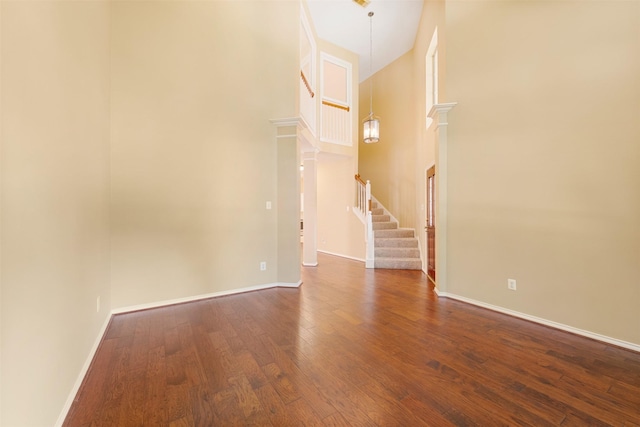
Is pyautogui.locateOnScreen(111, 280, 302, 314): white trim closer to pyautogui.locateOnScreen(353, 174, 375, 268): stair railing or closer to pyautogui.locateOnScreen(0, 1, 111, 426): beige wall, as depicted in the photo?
pyautogui.locateOnScreen(0, 1, 111, 426): beige wall

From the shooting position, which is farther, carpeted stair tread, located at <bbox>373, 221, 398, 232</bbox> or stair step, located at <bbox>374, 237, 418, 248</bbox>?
carpeted stair tread, located at <bbox>373, 221, 398, 232</bbox>

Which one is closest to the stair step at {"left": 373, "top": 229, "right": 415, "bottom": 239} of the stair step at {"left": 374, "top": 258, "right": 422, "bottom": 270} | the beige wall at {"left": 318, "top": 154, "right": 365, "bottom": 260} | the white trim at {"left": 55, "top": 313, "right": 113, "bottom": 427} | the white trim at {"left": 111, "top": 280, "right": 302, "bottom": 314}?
the beige wall at {"left": 318, "top": 154, "right": 365, "bottom": 260}

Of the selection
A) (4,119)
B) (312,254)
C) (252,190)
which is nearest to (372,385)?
(4,119)

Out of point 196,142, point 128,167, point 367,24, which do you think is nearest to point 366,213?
point 196,142

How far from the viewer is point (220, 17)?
11.8 feet

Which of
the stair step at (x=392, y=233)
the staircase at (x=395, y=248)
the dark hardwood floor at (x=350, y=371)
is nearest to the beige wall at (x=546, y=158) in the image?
the dark hardwood floor at (x=350, y=371)

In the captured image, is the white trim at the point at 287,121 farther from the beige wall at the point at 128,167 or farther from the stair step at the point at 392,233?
the stair step at the point at 392,233

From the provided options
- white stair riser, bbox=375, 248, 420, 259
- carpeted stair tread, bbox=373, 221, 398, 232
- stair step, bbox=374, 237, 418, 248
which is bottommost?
white stair riser, bbox=375, 248, 420, 259

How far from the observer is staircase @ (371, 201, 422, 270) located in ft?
17.5

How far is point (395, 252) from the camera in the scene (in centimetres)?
556

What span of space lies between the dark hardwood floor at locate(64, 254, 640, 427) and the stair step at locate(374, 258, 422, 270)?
7.05ft

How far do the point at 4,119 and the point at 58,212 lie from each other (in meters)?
0.69

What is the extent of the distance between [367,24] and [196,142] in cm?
465

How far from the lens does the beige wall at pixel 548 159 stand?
2.35 metres
